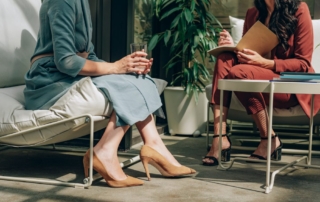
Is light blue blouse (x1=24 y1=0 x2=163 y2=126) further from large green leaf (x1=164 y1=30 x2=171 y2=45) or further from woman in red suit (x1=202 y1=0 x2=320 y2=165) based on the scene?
large green leaf (x1=164 y1=30 x2=171 y2=45)

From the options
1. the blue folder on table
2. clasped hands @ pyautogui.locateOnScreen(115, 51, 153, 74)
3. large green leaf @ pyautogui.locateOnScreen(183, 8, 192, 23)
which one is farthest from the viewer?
large green leaf @ pyautogui.locateOnScreen(183, 8, 192, 23)

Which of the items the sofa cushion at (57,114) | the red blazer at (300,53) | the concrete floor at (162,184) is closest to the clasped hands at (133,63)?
the sofa cushion at (57,114)

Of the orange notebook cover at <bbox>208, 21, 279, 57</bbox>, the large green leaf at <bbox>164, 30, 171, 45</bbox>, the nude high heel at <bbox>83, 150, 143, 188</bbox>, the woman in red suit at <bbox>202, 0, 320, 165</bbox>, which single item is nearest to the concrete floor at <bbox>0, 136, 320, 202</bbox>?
the nude high heel at <bbox>83, 150, 143, 188</bbox>

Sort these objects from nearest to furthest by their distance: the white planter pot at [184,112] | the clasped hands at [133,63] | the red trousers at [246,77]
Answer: the clasped hands at [133,63]
the red trousers at [246,77]
the white planter pot at [184,112]

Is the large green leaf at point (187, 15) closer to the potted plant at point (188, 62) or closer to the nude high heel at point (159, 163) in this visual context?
the potted plant at point (188, 62)

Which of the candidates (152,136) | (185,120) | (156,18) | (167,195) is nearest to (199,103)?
(185,120)

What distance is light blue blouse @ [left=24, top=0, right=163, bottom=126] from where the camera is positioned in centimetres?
241

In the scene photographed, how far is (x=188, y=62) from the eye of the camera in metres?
4.25

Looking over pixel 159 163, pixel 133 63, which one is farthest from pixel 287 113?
pixel 133 63

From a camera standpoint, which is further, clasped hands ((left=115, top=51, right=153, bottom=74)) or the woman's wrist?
the woman's wrist

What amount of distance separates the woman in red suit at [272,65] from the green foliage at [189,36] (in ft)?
3.33

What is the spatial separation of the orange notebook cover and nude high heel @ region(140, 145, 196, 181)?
2.31ft

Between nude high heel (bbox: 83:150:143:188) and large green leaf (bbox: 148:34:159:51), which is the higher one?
large green leaf (bbox: 148:34:159:51)

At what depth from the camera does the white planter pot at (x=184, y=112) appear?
4168 millimetres
